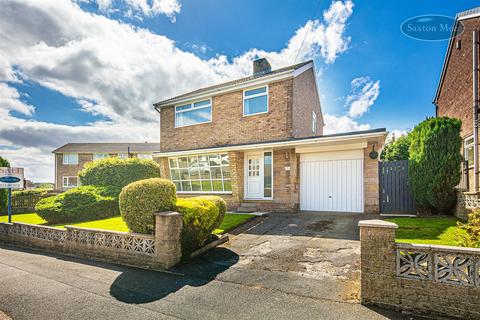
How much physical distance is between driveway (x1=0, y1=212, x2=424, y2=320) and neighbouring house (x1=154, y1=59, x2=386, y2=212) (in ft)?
12.9

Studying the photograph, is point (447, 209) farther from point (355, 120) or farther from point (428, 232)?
point (355, 120)

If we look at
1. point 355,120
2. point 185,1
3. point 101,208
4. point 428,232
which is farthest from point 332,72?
point 101,208

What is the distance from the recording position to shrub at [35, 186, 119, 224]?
37.9 feet

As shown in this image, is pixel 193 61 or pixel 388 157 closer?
pixel 193 61

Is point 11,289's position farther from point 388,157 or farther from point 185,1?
point 388,157

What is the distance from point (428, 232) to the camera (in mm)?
6074

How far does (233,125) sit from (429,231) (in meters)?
9.77

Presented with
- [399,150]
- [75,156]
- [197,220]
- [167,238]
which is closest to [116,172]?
[197,220]

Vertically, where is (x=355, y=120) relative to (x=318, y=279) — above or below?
above

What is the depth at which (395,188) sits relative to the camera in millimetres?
9883

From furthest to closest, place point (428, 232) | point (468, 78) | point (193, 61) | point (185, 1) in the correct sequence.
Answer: point (193, 61)
point (468, 78)
point (185, 1)
point (428, 232)

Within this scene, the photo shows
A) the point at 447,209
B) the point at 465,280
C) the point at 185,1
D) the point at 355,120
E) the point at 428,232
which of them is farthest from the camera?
the point at 355,120

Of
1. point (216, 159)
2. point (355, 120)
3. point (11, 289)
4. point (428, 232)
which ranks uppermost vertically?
point (355, 120)

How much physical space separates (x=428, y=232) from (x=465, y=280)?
3.39m
